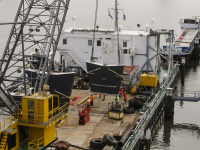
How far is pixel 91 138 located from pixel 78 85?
13085 millimetres

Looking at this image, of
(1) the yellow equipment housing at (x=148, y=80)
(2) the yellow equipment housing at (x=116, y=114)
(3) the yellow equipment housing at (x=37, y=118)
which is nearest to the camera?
(3) the yellow equipment housing at (x=37, y=118)

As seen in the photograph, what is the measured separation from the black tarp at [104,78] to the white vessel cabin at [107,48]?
19.6 ft

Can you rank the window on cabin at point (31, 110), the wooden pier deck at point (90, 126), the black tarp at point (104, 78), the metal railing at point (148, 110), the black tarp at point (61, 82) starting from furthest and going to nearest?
the black tarp at point (104, 78)
the black tarp at point (61, 82)
the wooden pier deck at point (90, 126)
the metal railing at point (148, 110)
the window on cabin at point (31, 110)

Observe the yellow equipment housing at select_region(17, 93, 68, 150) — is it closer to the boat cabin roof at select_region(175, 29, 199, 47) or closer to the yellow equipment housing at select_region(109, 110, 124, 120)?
the yellow equipment housing at select_region(109, 110, 124, 120)

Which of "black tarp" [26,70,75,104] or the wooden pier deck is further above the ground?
"black tarp" [26,70,75,104]

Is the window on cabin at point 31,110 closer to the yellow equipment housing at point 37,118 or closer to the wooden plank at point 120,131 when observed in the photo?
the yellow equipment housing at point 37,118

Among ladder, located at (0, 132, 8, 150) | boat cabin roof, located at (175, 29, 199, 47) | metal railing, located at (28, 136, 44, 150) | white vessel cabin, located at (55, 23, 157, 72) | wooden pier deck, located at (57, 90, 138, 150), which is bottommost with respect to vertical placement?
wooden pier deck, located at (57, 90, 138, 150)

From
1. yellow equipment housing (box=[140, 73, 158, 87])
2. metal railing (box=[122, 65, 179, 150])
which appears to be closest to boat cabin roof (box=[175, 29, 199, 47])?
metal railing (box=[122, 65, 179, 150])

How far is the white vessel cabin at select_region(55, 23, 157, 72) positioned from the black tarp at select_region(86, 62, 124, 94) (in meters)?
5.97

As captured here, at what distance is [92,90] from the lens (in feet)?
122

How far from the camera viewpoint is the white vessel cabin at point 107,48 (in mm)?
43031

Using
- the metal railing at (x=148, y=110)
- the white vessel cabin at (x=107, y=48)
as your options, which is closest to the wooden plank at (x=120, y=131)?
the metal railing at (x=148, y=110)

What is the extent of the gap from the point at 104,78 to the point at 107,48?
22.9ft

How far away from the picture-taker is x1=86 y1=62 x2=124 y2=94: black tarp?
36.2 m
